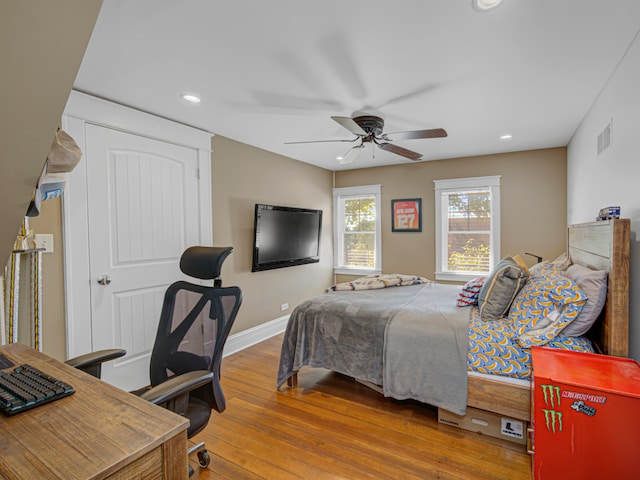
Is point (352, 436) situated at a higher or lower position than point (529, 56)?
lower

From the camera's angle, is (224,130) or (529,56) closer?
(529,56)

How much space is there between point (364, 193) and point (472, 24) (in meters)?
3.82

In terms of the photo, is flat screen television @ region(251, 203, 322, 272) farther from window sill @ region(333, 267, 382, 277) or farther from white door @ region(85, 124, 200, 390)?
white door @ region(85, 124, 200, 390)

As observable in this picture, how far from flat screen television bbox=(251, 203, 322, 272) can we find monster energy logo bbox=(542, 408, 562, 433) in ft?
10.4

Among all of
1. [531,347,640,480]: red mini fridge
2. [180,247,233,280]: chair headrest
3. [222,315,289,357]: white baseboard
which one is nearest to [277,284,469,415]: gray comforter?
[531,347,640,480]: red mini fridge

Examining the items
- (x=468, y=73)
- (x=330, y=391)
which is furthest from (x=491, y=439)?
(x=468, y=73)

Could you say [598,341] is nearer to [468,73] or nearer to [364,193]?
[468,73]

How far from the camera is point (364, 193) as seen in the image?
18.1 feet

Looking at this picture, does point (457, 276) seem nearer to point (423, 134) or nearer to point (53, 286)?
point (423, 134)

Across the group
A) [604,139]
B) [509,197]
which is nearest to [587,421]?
[604,139]

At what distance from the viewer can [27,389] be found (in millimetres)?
1103

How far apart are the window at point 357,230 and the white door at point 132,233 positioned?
2.94 meters

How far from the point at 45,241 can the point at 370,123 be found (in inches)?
104

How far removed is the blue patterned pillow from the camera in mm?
1937
